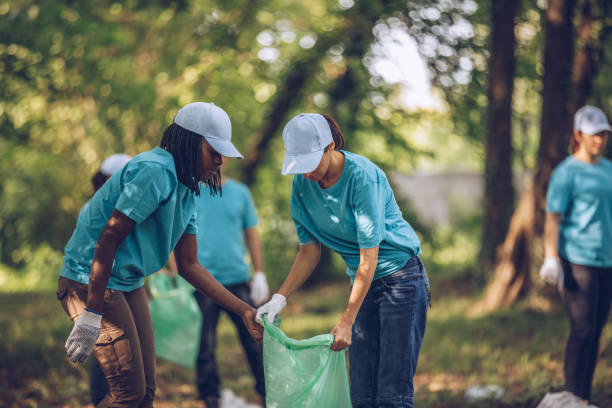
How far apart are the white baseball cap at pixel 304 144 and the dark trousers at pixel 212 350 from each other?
1626mm

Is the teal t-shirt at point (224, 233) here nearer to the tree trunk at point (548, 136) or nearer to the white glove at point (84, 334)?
the white glove at point (84, 334)

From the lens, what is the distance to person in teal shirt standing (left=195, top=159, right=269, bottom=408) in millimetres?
3857

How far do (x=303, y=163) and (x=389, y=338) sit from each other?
32.6 inches

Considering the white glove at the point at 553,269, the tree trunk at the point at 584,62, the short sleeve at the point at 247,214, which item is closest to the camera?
the white glove at the point at 553,269

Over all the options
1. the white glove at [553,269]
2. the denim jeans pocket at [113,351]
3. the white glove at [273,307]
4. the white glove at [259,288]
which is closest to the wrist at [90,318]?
the denim jeans pocket at [113,351]

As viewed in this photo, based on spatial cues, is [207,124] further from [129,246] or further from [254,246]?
[254,246]

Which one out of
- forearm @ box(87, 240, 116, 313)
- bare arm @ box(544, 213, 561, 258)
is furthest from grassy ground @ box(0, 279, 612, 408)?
forearm @ box(87, 240, 116, 313)

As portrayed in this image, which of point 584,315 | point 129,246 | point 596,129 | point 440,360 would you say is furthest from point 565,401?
point 129,246

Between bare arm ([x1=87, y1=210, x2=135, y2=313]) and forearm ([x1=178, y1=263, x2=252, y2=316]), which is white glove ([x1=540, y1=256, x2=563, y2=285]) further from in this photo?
bare arm ([x1=87, y1=210, x2=135, y2=313])

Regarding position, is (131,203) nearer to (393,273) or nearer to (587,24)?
(393,273)

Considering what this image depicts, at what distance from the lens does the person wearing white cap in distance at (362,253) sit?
2463 mm

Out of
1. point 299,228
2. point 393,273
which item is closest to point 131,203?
A: point 299,228

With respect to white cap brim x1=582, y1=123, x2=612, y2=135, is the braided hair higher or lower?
lower

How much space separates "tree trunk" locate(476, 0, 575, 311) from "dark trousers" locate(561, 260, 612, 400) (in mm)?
3185
